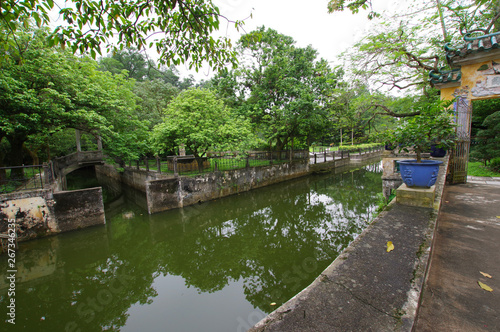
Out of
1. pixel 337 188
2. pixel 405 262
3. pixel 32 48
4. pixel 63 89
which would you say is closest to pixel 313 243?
pixel 405 262

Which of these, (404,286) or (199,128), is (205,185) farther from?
(404,286)

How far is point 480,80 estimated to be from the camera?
4.67 m

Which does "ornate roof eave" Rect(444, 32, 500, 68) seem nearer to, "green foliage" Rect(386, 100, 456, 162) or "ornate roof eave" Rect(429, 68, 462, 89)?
"ornate roof eave" Rect(429, 68, 462, 89)

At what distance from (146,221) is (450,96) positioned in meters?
9.83

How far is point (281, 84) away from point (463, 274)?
1086cm

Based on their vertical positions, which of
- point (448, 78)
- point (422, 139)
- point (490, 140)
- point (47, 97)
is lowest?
point (490, 140)

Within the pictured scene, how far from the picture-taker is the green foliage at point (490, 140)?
801cm

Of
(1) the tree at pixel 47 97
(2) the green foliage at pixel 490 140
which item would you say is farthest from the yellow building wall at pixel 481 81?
(1) the tree at pixel 47 97

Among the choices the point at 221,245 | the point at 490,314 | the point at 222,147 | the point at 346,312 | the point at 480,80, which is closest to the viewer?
the point at 346,312

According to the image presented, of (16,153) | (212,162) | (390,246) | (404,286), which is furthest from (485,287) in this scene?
(16,153)

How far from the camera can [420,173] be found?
2.91 meters

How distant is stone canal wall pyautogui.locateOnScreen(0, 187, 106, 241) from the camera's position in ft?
17.3

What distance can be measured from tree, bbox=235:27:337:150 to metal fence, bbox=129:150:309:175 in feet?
5.56

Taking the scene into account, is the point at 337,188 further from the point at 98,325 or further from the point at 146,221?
the point at 98,325
